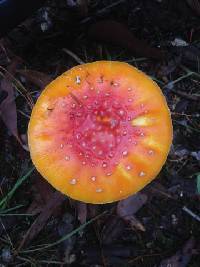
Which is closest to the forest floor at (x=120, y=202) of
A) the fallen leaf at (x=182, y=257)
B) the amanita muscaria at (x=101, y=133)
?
the fallen leaf at (x=182, y=257)

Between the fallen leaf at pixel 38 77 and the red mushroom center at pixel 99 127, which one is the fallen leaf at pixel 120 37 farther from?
the red mushroom center at pixel 99 127

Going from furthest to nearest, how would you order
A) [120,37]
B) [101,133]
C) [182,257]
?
[120,37]
[182,257]
[101,133]

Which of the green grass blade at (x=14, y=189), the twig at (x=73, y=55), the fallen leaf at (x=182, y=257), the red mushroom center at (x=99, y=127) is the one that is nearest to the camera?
the red mushroom center at (x=99, y=127)

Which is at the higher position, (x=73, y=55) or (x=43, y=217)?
(x=73, y=55)

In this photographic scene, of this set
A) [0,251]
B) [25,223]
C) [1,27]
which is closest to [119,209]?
[25,223]

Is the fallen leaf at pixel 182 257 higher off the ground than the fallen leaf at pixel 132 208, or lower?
lower

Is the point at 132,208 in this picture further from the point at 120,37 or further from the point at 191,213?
the point at 120,37

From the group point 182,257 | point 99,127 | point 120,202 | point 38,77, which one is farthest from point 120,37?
point 182,257
